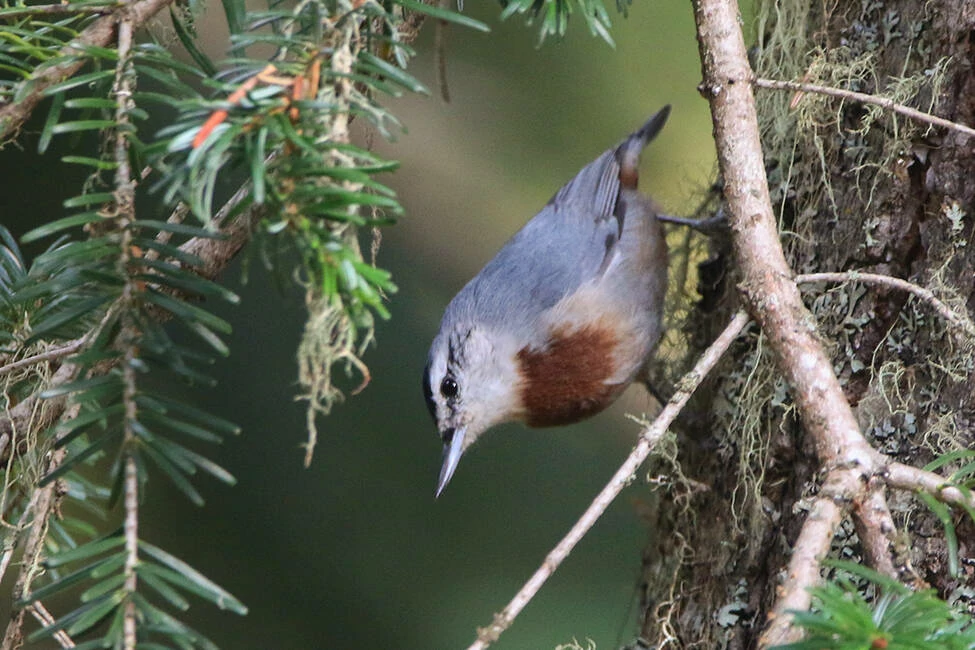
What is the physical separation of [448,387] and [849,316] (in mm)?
969

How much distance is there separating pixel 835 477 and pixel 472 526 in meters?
1.74

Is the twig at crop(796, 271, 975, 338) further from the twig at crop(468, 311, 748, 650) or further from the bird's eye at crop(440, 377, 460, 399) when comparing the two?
the bird's eye at crop(440, 377, 460, 399)

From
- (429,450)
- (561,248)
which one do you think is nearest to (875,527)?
(561,248)

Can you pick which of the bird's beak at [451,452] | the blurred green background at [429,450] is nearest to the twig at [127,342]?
the bird's beak at [451,452]

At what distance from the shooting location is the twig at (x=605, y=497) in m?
0.98

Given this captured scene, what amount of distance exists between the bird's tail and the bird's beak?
3.12 ft

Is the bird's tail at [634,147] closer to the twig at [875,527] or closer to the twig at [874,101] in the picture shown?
the twig at [874,101]

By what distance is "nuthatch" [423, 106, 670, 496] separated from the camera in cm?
227

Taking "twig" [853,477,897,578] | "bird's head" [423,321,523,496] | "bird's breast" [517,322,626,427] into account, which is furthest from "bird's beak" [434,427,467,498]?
"twig" [853,477,897,578]

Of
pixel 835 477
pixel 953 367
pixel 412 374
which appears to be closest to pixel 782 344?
pixel 835 477

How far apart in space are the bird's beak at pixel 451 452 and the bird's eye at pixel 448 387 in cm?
9

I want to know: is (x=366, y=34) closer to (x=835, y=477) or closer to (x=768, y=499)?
(x=835, y=477)

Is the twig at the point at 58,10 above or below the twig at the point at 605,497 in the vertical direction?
above

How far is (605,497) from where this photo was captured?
1096 millimetres
